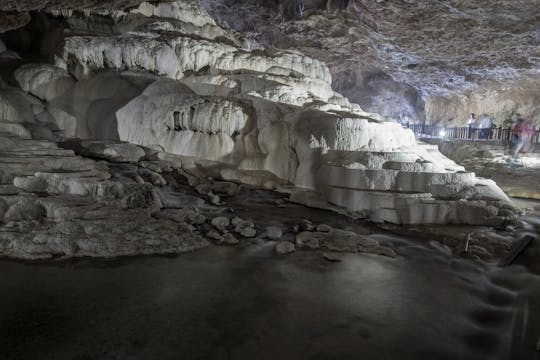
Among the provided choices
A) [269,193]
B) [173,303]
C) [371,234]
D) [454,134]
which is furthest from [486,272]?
[454,134]

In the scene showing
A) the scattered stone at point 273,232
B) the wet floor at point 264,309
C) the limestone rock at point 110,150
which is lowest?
the wet floor at point 264,309

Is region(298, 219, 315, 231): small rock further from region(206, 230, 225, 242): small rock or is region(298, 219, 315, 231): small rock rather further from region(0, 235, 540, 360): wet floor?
region(206, 230, 225, 242): small rock

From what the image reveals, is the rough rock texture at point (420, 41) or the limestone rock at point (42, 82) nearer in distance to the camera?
the limestone rock at point (42, 82)

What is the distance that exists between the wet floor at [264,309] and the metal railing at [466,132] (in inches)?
462

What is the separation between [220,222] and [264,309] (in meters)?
2.72

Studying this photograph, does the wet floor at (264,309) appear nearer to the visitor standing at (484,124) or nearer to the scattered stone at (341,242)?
the scattered stone at (341,242)

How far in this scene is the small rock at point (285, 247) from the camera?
17.2 ft

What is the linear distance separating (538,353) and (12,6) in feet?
25.9

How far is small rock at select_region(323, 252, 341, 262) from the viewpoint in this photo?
5029mm

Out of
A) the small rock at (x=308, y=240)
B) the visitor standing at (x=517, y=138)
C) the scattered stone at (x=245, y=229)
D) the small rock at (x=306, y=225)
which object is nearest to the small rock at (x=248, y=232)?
the scattered stone at (x=245, y=229)

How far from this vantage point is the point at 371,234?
20.7ft

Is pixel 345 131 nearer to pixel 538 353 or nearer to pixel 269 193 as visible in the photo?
pixel 269 193

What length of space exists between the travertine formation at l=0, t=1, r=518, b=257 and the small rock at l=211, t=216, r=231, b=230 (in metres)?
0.05

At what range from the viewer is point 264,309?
3.62 m
